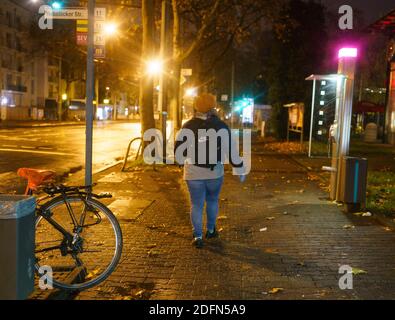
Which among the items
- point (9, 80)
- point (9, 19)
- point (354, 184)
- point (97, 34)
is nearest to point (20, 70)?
point (9, 80)

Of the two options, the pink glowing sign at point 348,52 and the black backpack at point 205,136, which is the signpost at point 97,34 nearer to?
the black backpack at point 205,136

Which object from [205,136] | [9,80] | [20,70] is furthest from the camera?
[20,70]

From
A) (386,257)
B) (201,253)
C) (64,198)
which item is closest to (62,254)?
(64,198)

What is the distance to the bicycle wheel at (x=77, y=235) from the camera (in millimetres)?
5426

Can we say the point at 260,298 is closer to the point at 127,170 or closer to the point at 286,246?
the point at 286,246

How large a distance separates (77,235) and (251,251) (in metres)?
2.38

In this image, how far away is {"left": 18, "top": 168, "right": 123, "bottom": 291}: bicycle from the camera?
5418mm

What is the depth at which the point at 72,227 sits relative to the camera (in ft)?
18.2

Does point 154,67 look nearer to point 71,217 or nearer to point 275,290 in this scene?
point 71,217

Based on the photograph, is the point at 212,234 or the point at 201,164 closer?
the point at 201,164

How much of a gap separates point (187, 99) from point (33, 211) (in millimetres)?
37111

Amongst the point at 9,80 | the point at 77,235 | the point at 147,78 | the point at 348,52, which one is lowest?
the point at 77,235

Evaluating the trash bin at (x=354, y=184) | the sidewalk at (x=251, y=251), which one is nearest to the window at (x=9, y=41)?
the sidewalk at (x=251, y=251)
